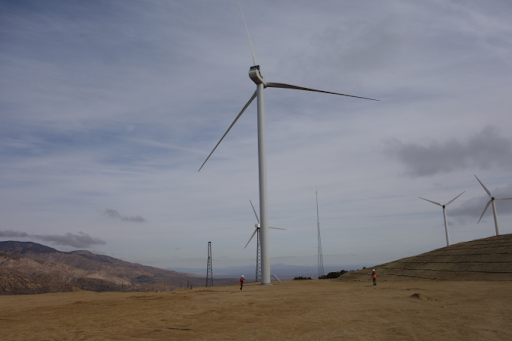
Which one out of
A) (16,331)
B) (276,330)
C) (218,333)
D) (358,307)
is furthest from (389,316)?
(16,331)

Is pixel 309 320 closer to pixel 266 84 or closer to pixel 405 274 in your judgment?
pixel 405 274

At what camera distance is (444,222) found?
84812mm

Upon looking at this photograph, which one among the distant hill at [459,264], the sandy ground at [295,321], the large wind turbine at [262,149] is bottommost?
the sandy ground at [295,321]

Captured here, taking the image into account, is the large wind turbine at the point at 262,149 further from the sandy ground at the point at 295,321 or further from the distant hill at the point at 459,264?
the sandy ground at the point at 295,321

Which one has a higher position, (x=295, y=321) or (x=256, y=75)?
(x=256, y=75)

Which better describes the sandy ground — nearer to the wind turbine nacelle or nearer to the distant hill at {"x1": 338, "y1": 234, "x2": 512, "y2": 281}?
the distant hill at {"x1": 338, "y1": 234, "x2": 512, "y2": 281}

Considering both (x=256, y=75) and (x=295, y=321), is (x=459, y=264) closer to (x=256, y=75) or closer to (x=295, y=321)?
(x=256, y=75)

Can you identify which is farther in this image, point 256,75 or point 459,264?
point 256,75

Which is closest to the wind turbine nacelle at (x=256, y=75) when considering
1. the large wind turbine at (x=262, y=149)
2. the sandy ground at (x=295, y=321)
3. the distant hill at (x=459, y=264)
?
the large wind turbine at (x=262, y=149)

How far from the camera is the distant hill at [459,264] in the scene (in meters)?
45.9

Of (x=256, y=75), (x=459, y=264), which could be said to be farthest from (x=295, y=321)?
(x=256, y=75)

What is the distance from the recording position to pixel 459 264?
51656mm

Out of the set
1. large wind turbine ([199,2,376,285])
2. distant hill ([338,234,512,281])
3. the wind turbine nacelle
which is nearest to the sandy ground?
distant hill ([338,234,512,281])

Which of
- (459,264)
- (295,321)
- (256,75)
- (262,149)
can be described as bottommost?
(295,321)
